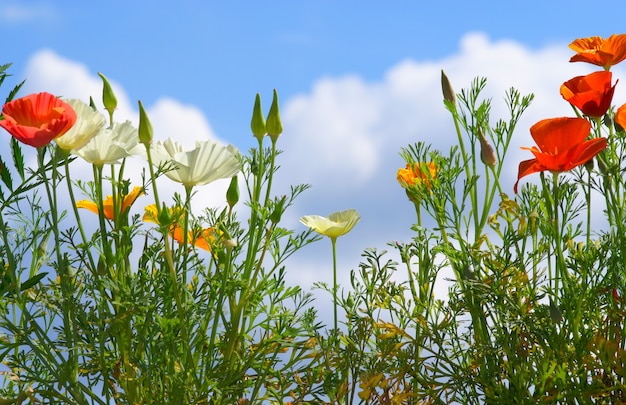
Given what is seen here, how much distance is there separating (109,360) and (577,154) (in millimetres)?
908

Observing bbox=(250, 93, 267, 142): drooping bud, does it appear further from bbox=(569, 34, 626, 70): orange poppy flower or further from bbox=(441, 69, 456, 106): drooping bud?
bbox=(569, 34, 626, 70): orange poppy flower

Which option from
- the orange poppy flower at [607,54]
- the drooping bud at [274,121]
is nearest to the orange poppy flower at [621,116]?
the orange poppy flower at [607,54]

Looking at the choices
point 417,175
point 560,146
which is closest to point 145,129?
point 417,175

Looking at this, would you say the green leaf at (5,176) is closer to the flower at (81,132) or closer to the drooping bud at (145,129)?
the flower at (81,132)

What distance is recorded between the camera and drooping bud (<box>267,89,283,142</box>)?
5.07 feet

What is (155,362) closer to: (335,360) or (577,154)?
(335,360)

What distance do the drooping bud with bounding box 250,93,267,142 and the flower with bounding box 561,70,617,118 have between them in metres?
0.57

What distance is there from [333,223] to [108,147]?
1.46 ft

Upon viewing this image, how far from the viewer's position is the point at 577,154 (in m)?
1.49

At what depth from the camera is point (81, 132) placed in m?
1.51

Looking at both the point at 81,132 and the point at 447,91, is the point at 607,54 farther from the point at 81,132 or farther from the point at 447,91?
the point at 81,132

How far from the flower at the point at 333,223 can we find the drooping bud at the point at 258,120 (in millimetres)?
217

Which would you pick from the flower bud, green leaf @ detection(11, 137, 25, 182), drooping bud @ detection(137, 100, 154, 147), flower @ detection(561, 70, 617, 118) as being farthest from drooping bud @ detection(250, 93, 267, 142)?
flower @ detection(561, 70, 617, 118)

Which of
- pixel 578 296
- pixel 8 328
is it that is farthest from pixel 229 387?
pixel 578 296
